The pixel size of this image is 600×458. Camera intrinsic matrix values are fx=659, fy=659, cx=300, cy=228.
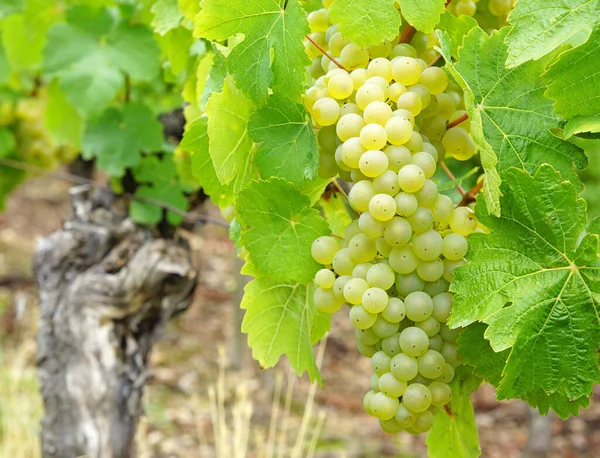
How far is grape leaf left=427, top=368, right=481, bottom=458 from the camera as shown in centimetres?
76

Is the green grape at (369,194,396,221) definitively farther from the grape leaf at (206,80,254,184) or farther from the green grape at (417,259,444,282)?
the grape leaf at (206,80,254,184)

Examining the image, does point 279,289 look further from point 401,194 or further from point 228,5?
point 228,5

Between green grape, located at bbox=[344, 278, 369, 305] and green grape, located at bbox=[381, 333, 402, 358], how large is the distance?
0.06 m

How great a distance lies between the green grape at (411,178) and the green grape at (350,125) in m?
0.07

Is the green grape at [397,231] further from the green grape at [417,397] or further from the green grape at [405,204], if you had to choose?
the green grape at [417,397]

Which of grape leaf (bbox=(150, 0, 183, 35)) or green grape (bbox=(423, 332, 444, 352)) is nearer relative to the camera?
green grape (bbox=(423, 332, 444, 352))

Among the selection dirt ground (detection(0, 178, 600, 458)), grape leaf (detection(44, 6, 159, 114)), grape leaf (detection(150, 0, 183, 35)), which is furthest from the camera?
dirt ground (detection(0, 178, 600, 458))

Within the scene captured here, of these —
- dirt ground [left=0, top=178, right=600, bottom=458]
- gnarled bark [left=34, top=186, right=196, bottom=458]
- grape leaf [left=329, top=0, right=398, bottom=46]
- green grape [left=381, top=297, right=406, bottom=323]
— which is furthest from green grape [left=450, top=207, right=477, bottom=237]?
dirt ground [left=0, top=178, right=600, bottom=458]

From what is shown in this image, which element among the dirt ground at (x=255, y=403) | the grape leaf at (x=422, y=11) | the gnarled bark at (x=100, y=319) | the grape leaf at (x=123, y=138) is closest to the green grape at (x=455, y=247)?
the grape leaf at (x=422, y=11)

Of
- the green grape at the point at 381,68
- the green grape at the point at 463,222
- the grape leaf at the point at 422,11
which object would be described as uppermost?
the grape leaf at the point at 422,11

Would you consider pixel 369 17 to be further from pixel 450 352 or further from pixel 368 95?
pixel 450 352

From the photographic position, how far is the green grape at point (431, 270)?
697 millimetres

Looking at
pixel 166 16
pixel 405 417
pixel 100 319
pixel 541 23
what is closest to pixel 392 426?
pixel 405 417

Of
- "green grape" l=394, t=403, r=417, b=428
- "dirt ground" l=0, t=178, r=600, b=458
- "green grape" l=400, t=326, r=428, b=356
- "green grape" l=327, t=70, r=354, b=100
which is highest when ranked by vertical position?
"green grape" l=327, t=70, r=354, b=100
